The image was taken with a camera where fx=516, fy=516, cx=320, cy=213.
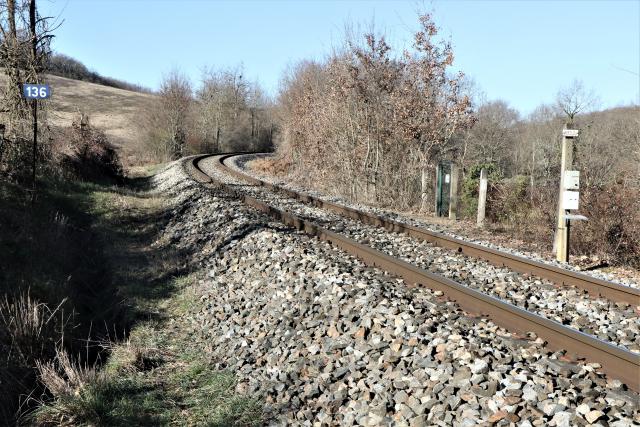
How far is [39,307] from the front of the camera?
289 inches

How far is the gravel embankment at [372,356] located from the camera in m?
3.78

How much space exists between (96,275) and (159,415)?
20.3 feet

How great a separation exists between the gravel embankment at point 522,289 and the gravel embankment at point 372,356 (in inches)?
49.3

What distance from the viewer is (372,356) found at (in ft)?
15.9

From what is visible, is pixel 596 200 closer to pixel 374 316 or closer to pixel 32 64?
pixel 374 316

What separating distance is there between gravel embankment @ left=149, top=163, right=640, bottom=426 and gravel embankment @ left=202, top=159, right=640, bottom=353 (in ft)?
4.11

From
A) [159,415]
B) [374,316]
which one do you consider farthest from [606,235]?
[159,415]

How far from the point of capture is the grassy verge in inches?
194

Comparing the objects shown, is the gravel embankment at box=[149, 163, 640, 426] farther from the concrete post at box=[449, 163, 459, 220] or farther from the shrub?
the shrub

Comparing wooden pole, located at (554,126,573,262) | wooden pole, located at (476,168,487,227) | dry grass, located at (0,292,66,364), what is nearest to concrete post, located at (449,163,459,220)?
wooden pole, located at (476,168,487,227)

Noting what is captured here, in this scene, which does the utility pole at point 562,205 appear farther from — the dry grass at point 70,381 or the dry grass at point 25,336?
the dry grass at point 25,336

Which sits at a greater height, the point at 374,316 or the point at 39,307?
the point at 374,316

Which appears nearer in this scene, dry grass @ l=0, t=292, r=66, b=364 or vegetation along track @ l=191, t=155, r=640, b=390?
vegetation along track @ l=191, t=155, r=640, b=390

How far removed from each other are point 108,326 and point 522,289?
6025mm
